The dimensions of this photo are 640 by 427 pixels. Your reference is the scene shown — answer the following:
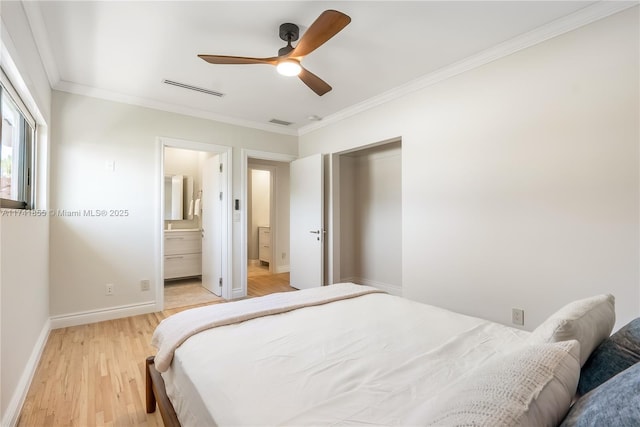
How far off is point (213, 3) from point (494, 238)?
2684 millimetres

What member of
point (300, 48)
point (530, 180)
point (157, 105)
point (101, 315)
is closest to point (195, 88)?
point (157, 105)

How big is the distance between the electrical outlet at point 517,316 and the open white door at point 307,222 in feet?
7.39

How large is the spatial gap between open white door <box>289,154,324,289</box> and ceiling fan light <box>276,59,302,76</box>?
6.16ft

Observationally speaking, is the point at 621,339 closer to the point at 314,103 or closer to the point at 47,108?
the point at 314,103

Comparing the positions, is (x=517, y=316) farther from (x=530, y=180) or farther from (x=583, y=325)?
(x=583, y=325)

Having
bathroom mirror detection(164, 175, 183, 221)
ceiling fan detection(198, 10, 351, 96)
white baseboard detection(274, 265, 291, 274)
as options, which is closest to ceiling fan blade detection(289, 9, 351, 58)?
ceiling fan detection(198, 10, 351, 96)

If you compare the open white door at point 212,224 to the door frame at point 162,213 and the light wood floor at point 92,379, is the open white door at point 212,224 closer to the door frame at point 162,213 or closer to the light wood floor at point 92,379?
the door frame at point 162,213

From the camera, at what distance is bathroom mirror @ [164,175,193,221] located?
531cm

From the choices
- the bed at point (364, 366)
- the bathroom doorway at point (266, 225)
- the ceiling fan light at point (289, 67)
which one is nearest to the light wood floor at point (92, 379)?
the bed at point (364, 366)

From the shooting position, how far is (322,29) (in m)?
1.78

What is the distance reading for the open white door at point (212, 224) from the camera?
4.15 metres

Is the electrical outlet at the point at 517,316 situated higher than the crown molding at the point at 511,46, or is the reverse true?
the crown molding at the point at 511,46

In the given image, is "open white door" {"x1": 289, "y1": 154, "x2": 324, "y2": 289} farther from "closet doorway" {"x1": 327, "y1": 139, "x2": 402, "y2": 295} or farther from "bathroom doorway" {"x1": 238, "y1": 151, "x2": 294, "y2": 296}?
"bathroom doorway" {"x1": 238, "y1": 151, "x2": 294, "y2": 296}

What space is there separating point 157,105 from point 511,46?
3568 millimetres
